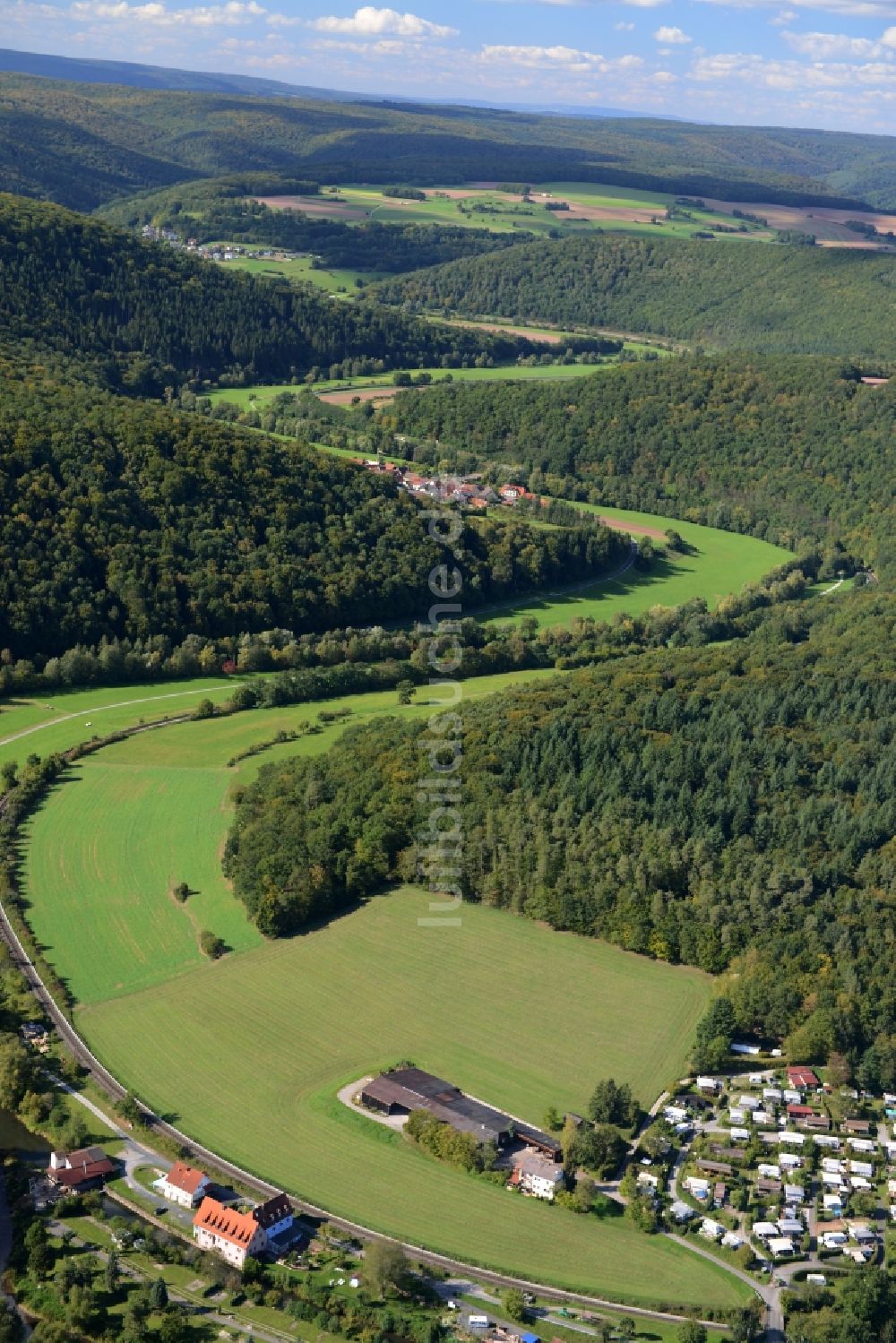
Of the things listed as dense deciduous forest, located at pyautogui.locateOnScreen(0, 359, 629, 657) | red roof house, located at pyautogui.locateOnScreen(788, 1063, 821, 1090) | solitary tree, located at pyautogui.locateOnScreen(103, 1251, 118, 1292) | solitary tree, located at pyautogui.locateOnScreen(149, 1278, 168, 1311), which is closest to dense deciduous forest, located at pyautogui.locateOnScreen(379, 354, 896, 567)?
dense deciduous forest, located at pyautogui.locateOnScreen(0, 359, 629, 657)

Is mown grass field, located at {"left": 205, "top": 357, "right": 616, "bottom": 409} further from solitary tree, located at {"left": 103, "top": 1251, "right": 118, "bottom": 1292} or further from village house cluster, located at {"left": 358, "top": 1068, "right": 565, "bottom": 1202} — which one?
solitary tree, located at {"left": 103, "top": 1251, "right": 118, "bottom": 1292}

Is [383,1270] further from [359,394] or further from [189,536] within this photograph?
[359,394]

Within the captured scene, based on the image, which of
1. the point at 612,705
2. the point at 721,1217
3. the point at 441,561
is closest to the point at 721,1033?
the point at 721,1217

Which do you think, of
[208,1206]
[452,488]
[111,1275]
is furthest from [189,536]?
[111,1275]

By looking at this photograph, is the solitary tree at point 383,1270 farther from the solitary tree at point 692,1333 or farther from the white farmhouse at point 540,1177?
the solitary tree at point 692,1333

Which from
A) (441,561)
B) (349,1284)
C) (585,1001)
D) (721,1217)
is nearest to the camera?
(349,1284)

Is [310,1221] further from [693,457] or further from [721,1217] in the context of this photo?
[693,457]

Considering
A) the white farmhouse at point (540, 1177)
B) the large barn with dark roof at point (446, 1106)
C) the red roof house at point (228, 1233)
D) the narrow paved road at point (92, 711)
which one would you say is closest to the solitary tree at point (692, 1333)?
the white farmhouse at point (540, 1177)
